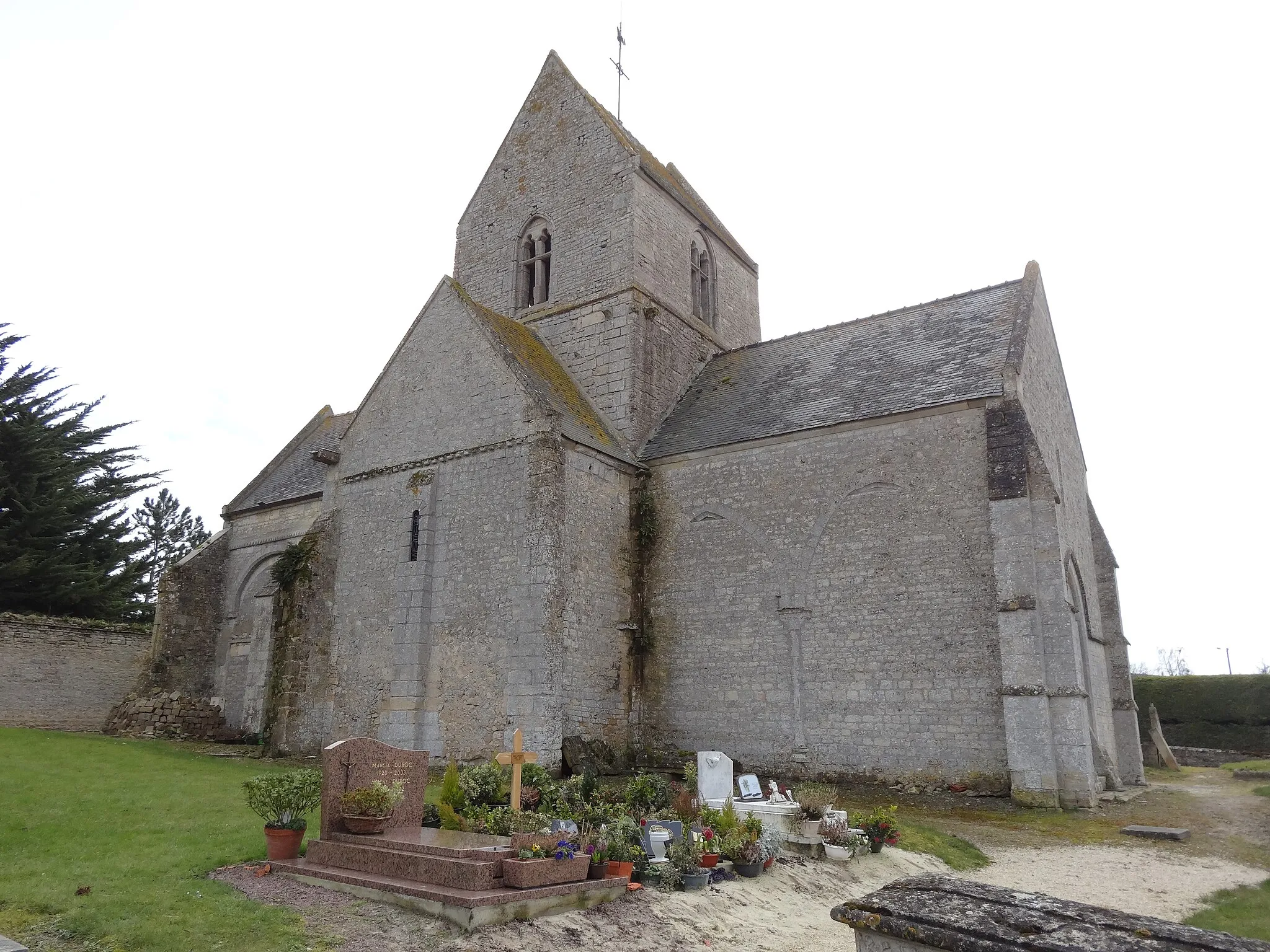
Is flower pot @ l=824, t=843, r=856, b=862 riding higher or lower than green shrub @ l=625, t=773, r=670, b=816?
lower

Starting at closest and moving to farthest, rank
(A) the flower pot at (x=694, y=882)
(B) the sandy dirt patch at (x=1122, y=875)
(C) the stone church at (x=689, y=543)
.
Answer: (A) the flower pot at (x=694, y=882), (B) the sandy dirt patch at (x=1122, y=875), (C) the stone church at (x=689, y=543)

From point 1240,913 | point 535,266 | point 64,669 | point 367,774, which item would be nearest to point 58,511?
point 64,669

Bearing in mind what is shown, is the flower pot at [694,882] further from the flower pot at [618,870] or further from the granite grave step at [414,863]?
the granite grave step at [414,863]

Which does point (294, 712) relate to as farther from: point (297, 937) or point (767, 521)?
point (297, 937)

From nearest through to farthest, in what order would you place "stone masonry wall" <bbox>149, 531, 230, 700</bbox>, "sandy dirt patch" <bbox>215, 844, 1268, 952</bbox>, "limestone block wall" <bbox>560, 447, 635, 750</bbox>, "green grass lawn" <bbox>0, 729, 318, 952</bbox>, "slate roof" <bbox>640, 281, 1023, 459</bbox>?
"green grass lawn" <bbox>0, 729, 318, 952</bbox>, "sandy dirt patch" <bbox>215, 844, 1268, 952</bbox>, "limestone block wall" <bbox>560, 447, 635, 750</bbox>, "slate roof" <bbox>640, 281, 1023, 459</bbox>, "stone masonry wall" <bbox>149, 531, 230, 700</bbox>

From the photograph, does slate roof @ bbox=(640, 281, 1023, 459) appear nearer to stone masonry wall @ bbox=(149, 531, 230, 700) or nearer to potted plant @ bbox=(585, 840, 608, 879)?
potted plant @ bbox=(585, 840, 608, 879)

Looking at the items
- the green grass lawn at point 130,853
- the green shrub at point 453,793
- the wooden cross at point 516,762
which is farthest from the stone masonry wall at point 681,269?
the green grass lawn at point 130,853

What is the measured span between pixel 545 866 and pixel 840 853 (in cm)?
409

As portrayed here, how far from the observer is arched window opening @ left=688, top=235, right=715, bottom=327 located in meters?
24.1

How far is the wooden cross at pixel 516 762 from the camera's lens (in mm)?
10062

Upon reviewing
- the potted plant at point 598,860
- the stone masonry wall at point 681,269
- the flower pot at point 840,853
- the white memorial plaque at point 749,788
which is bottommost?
the flower pot at point 840,853

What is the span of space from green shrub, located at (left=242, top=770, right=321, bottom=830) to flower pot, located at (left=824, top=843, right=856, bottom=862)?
18.9 feet

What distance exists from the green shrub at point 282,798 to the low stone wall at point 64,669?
1766cm

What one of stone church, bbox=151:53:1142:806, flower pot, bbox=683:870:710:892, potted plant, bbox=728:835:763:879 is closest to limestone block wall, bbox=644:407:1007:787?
stone church, bbox=151:53:1142:806
